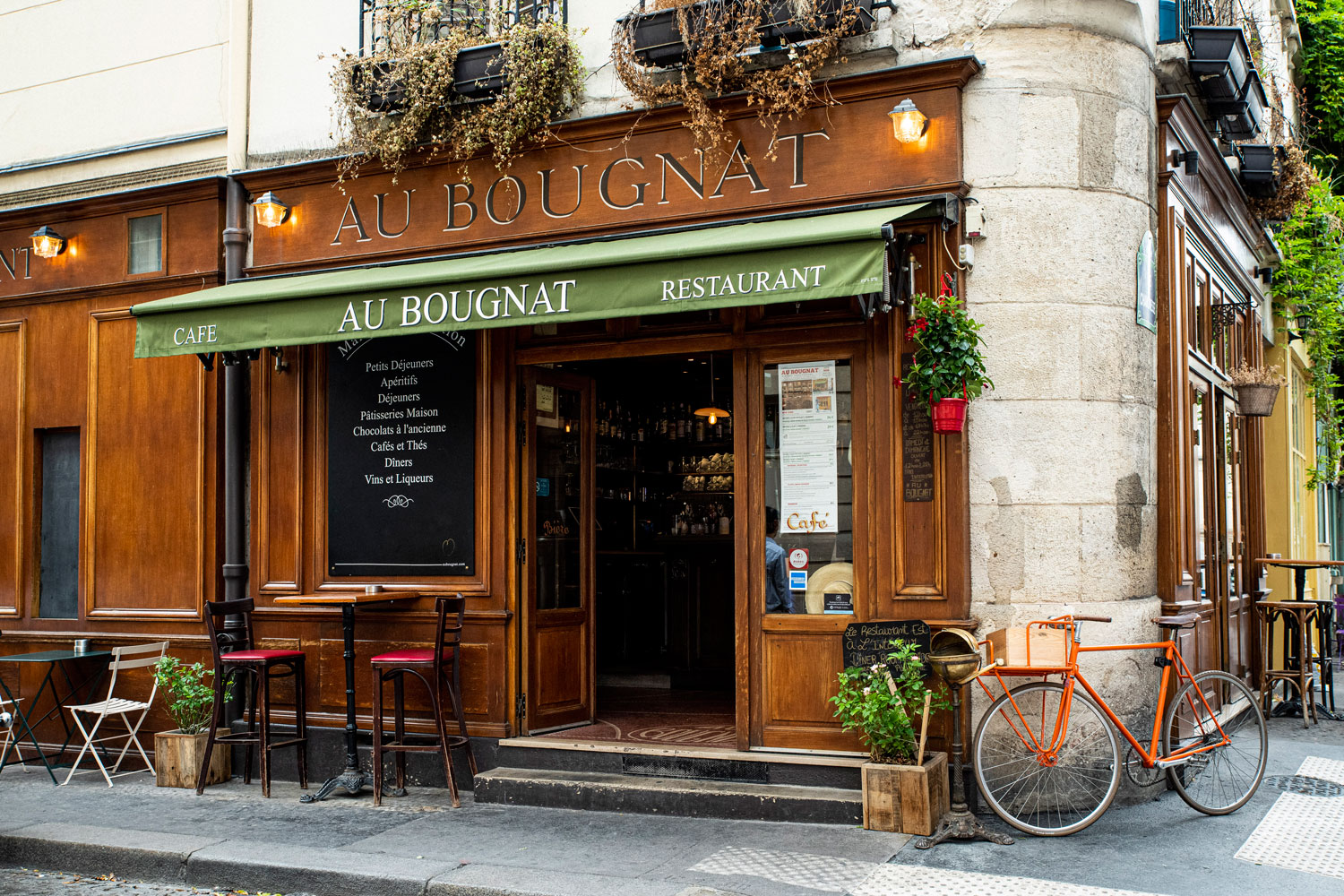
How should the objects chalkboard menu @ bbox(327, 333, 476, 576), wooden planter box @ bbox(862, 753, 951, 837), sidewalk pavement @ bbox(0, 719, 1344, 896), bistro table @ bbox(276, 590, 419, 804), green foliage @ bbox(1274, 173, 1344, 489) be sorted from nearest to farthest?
sidewalk pavement @ bbox(0, 719, 1344, 896)
wooden planter box @ bbox(862, 753, 951, 837)
bistro table @ bbox(276, 590, 419, 804)
chalkboard menu @ bbox(327, 333, 476, 576)
green foliage @ bbox(1274, 173, 1344, 489)

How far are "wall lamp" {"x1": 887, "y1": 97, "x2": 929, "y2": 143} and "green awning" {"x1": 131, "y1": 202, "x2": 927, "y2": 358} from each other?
397mm

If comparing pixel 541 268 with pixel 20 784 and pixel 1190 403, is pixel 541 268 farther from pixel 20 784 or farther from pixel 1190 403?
pixel 20 784

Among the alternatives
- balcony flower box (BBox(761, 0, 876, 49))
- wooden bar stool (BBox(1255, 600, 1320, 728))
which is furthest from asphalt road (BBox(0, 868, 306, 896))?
wooden bar stool (BBox(1255, 600, 1320, 728))

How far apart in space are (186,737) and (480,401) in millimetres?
2989

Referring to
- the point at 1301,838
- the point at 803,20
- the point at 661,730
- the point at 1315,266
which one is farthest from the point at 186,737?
the point at 1315,266

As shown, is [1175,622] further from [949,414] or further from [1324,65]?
[1324,65]

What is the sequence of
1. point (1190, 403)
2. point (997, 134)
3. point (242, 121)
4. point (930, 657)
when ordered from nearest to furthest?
point (930, 657) → point (997, 134) → point (1190, 403) → point (242, 121)

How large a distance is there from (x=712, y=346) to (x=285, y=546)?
11.4 ft

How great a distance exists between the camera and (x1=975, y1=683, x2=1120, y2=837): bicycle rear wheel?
20.7ft

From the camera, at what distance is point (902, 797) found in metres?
6.20

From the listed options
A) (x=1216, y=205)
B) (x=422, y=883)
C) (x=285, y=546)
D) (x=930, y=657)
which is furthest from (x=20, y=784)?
(x=1216, y=205)

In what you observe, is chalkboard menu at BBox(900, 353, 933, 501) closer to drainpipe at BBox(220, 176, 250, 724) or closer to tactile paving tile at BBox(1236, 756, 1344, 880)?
tactile paving tile at BBox(1236, 756, 1344, 880)

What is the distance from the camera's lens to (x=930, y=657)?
6203mm

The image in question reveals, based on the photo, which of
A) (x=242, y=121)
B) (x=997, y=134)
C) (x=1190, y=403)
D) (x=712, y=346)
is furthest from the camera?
(x=242, y=121)
